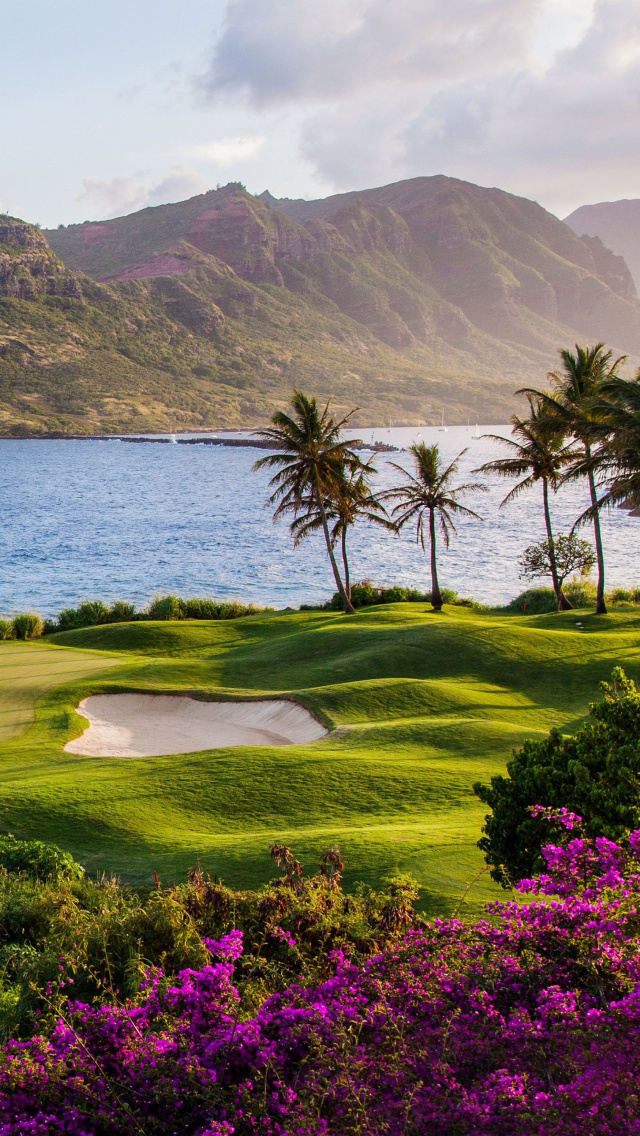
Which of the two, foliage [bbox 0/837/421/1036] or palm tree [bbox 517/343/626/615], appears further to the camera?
palm tree [bbox 517/343/626/615]

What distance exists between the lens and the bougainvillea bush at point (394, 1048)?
5.12 metres

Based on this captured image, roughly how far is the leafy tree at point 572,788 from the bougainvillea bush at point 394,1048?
100 inches

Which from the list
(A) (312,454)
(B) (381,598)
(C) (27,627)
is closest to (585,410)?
(A) (312,454)

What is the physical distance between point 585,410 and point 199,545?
5957cm

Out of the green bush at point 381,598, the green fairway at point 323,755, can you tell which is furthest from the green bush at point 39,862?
the green bush at point 381,598

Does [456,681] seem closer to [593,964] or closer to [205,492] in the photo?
[593,964]

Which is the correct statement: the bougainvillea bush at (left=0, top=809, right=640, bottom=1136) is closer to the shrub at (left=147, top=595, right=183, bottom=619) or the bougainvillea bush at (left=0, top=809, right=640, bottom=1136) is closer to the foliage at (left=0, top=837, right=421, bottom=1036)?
the foliage at (left=0, top=837, right=421, bottom=1036)

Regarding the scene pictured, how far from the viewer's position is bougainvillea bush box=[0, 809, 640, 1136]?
5.12 metres

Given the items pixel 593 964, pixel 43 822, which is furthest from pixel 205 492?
pixel 593 964

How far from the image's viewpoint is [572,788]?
33.4 feet

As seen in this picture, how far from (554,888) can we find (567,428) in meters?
35.1

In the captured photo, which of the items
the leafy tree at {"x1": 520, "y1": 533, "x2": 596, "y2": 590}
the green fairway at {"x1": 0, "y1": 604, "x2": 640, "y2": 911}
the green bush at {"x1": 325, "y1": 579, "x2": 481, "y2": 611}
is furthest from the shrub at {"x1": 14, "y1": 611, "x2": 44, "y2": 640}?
the leafy tree at {"x1": 520, "y1": 533, "x2": 596, "y2": 590}

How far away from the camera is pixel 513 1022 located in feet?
18.9

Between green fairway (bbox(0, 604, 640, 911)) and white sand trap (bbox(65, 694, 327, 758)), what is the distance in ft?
1.64
